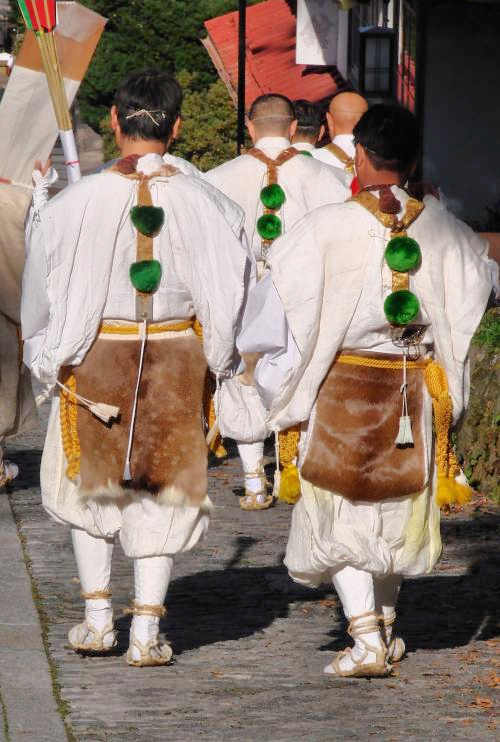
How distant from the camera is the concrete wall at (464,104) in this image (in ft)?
43.3

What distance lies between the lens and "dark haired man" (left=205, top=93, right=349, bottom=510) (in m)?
7.77

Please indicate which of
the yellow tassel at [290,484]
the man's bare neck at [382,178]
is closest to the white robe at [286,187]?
the yellow tassel at [290,484]

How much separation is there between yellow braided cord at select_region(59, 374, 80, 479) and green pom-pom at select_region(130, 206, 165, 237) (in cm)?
63

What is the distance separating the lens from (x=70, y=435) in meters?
5.34

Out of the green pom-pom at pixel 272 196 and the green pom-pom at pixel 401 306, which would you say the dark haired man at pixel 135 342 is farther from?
the green pom-pom at pixel 272 196

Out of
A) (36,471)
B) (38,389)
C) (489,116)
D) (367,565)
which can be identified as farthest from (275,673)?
(489,116)

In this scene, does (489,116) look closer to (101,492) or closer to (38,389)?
(38,389)

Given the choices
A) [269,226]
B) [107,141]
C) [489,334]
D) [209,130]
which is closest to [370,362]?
[269,226]

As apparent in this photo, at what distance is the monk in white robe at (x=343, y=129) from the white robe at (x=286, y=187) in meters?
0.50

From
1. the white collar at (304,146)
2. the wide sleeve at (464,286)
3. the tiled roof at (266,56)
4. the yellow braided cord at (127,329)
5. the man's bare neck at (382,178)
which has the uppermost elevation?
the man's bare neck at (382,178)

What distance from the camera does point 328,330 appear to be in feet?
16.4

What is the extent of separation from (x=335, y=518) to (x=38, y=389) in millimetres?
5664

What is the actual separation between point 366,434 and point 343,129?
366 centimetres

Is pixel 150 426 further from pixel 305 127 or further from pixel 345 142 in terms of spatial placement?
pixel 305 127
